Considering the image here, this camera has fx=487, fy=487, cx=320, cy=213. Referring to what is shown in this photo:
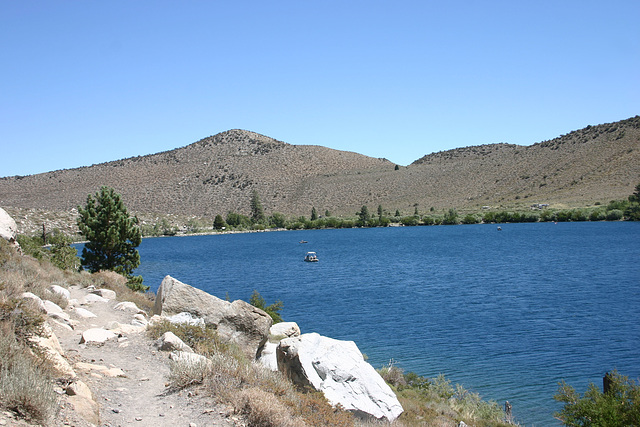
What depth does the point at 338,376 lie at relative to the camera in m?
10.8

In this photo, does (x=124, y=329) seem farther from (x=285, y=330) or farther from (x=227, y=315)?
(x=285, y=330)

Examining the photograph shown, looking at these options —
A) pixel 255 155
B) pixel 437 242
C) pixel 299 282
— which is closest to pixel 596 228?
pixel 437 242

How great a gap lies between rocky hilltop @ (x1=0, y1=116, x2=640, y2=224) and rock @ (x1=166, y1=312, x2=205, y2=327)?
313 ft

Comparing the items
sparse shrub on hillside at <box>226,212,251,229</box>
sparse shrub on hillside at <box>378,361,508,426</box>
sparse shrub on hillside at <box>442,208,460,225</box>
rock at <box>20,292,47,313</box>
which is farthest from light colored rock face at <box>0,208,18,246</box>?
sparse shrub on hillside at <box>226,212,251,229</box>

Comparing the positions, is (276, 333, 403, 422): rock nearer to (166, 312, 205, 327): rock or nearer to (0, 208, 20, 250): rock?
(166, 312, 205, 327): rock

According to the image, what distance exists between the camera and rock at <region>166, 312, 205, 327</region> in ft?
39.3

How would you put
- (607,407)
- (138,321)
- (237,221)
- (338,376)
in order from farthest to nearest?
(237,221) < (138,321) < (607,407) < (338,376)

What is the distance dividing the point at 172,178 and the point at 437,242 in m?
84.6

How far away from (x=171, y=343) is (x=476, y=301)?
24.0 meters

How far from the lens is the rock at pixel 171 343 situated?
9.82 m

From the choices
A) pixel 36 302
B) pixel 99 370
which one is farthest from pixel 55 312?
pixel 99 370

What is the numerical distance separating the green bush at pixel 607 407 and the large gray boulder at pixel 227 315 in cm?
788

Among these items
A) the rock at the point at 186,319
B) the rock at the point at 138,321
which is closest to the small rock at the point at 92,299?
the rock at the point at 138,321

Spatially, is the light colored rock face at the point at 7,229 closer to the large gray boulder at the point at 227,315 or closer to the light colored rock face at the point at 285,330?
the large gray boulder at the point at 227,315
